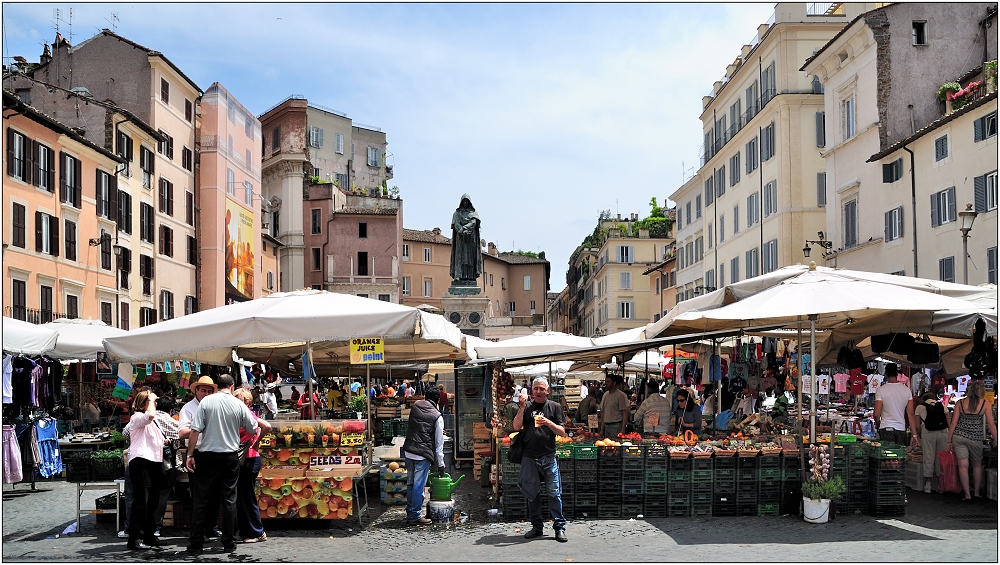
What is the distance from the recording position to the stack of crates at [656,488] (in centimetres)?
1126

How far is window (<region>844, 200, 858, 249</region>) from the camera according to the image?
1384 inches

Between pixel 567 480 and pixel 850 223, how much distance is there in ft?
89.7

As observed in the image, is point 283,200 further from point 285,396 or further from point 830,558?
point 830,558

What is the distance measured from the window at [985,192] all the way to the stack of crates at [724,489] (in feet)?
61.1

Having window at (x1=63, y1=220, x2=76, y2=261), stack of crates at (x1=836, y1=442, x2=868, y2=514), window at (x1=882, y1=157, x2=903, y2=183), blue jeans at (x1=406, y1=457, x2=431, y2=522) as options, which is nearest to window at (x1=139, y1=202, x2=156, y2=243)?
window at (x1=63, y1=220, x2=76, y2=261)

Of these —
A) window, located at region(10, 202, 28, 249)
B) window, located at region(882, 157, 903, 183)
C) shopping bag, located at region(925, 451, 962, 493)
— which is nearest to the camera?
shopping bag, located at region(925, 451, 962, 493)

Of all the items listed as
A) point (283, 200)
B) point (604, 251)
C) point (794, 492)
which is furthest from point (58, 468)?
point (604, 251)

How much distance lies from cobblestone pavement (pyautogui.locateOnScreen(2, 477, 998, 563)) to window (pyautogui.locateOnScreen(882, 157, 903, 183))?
21.7 metres

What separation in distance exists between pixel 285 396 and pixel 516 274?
58397 millimetres

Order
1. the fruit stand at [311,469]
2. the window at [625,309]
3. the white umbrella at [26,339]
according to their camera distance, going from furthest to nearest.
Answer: the window at [625,309] < the white umbrella at [26,339] < the fruit stand at [311,469]

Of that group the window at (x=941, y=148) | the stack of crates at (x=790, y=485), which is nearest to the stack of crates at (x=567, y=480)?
the stack of crates at (x=790, y=485)

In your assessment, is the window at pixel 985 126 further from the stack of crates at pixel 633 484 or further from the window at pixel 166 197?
the window at pixel 166 197

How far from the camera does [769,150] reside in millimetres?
42344

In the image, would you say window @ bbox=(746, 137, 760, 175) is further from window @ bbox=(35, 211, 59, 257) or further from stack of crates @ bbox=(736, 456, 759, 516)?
stack of crates @ bbox=(736, 456, 759, 516)
